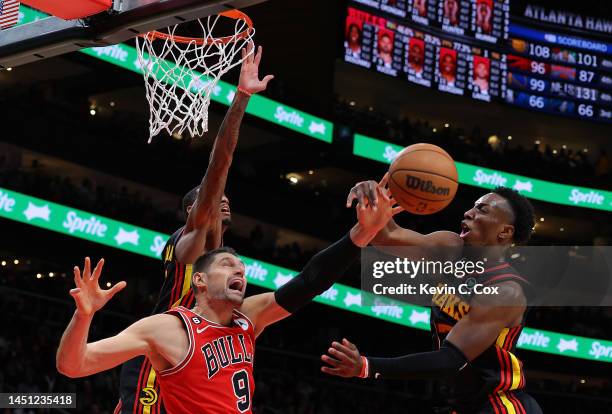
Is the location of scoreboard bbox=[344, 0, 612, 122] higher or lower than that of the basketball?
higher

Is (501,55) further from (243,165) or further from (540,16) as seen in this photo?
(243,165)

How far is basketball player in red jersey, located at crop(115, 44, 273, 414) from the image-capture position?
472 centimetres

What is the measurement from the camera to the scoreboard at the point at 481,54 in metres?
18.3

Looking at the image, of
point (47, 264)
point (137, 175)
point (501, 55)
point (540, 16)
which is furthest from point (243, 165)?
point (540, 16)

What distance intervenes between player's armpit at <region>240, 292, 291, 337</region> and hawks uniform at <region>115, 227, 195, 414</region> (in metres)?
0.46

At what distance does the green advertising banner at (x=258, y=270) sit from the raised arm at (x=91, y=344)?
10507 millimetres

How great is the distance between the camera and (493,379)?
4648 millimetres

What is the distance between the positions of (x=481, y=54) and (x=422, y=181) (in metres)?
15.0

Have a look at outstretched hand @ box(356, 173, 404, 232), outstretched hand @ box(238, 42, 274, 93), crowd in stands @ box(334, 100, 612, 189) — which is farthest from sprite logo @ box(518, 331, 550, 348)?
outstretched hand @ box(356, 173, 404, 232)

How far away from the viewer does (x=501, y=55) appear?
1936 cm

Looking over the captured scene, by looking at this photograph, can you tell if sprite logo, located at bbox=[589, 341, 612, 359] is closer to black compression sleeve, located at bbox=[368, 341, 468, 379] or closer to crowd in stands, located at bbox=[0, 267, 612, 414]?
crowd in stands, located at bbox=[0, 267, 612, 414]

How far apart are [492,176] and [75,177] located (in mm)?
8591

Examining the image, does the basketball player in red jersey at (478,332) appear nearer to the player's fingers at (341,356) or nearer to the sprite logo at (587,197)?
the player's fingers at (341,356)

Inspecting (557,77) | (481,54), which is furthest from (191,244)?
(557,77)
